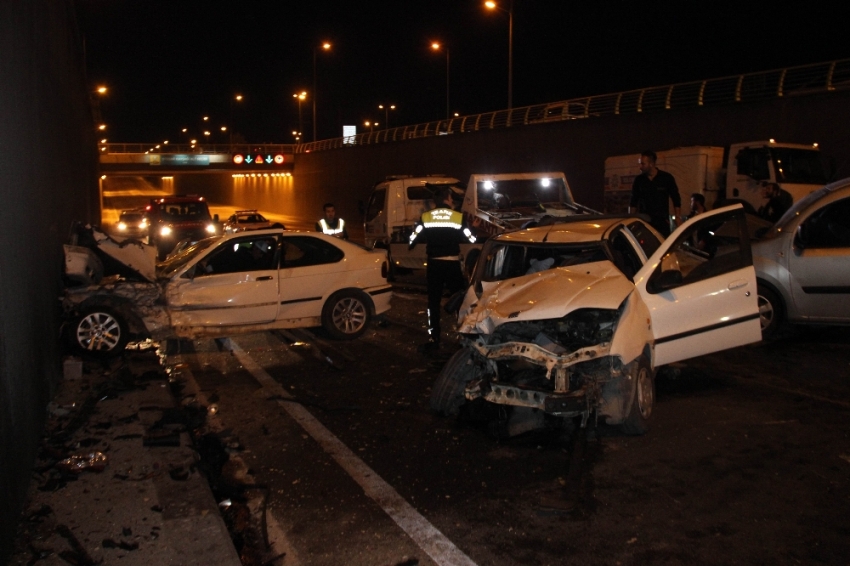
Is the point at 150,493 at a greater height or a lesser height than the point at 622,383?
lesser

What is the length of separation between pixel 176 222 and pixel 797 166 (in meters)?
15.8

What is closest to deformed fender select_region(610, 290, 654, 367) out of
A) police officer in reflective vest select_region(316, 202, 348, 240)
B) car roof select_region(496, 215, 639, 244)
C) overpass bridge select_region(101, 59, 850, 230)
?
car roof select_region(496, 215, 639, 244)

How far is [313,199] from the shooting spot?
5669 cm

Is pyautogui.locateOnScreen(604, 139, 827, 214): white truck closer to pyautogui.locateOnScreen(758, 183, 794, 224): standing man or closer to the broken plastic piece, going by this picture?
pyautogui.locateOnScreen(758, 183, 794, 224): standing man

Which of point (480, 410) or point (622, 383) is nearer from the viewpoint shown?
point (622, 383)

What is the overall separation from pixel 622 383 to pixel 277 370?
174 inches

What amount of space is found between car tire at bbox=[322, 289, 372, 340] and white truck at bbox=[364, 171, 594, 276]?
2071 millimetres

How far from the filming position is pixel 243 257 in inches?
399

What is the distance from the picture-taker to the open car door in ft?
21.9

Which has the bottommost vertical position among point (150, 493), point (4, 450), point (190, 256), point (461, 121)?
point (150, 493)

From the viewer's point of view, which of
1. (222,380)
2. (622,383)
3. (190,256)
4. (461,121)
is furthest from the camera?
(461,121)

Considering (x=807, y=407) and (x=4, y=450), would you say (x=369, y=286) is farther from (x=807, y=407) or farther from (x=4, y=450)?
(x=4, y=450)

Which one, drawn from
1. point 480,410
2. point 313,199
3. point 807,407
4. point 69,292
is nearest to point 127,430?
point 480,410

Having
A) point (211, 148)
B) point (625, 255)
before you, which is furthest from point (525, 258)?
point (211, 148)
